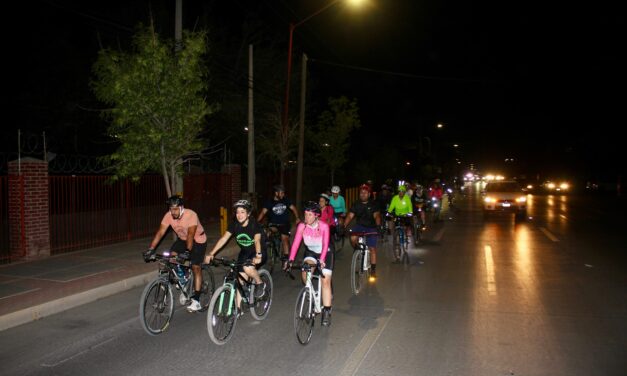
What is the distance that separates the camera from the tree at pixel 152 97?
12031 mm

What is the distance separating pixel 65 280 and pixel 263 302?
419cm

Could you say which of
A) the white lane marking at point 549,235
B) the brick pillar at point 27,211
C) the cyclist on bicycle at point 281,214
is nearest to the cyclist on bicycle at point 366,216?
the cyclist on bicycle at point 281,214

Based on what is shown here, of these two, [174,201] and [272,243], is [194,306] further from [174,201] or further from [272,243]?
[272,243]

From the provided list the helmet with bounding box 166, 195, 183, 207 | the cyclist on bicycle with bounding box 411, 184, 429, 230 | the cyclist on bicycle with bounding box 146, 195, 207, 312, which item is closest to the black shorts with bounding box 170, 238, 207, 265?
the cyclist on bicycle with bounding box 146, 195, 207, 312

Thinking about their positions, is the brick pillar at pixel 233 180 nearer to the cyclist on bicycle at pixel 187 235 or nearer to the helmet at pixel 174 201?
→ the cyclist on bicycle at pixel 187 235

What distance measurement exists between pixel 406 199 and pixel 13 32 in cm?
2453

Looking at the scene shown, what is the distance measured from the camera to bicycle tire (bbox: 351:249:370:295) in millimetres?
9180

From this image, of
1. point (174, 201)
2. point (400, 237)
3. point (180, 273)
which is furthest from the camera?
point (400, 237)

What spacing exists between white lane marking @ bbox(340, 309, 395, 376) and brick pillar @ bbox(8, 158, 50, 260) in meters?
8.50

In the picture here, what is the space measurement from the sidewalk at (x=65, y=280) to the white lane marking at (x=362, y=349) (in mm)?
4649

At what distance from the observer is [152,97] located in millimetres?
12078

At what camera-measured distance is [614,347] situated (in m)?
6.21

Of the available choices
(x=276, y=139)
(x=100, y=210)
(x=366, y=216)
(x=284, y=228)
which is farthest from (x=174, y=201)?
(x=276, y=139)

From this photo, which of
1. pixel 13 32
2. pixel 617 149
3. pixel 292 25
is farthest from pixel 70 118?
pixel 617 149
